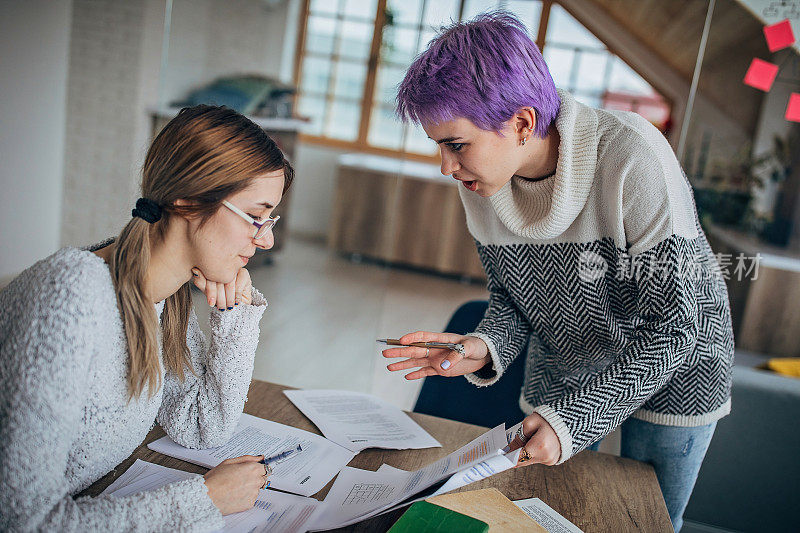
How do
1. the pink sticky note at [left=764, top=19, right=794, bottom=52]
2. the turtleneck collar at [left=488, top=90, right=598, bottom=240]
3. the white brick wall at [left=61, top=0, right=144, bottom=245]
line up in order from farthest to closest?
the white brick wall at [left=61, top=0, right=144, bottom=245], the pink sticky note at [left=764, top=19, right=794, bottom=52], the turtleneck collar at [left=488, top=90, right=598, bottom=240]

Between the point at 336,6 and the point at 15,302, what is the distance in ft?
8.54

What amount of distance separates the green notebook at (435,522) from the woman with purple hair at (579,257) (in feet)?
0.73

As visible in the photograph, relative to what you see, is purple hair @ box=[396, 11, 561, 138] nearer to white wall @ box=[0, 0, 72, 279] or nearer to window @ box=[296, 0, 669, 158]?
window @ box=[296, 0, 669, 158]

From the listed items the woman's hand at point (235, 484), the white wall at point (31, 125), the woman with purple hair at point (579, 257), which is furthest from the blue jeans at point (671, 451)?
the white wall at point (31, 125)

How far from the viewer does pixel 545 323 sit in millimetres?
1562

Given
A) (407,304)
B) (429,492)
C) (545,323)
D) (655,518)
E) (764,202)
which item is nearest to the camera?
(429,492)

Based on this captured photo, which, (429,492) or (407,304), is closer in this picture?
(429,492)

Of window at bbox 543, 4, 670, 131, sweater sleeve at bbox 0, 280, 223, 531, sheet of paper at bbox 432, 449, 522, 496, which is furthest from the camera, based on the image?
window at bbox 543, 4, 670, 131

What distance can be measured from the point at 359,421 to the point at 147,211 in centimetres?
65

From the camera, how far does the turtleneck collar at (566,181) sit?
53.0 inches

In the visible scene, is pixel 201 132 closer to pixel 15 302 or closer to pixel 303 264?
pixel 15 302

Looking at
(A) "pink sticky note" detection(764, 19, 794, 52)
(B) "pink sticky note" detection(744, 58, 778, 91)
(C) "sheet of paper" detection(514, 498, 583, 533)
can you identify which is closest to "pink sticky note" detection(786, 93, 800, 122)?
(B) "pink sticky note" detection(744, 58, 778, 91)

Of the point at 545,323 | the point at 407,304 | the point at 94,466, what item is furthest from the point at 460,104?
the point at 407,304

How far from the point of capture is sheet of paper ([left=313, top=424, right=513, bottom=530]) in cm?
103
